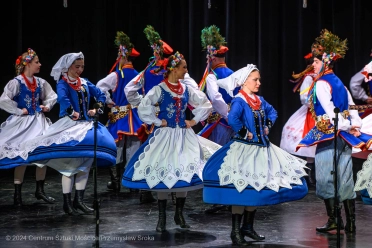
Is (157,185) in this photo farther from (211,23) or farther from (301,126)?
(211,23)

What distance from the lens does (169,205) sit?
274 inches

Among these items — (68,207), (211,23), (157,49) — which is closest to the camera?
(68,207)

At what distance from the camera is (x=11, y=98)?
6.92m

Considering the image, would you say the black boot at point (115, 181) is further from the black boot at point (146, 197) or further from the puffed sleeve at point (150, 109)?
the puffed sleeve at point (150, 109)

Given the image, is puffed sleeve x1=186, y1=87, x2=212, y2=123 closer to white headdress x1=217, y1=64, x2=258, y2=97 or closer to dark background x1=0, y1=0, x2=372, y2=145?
white headdress x1=217, y1=64, x2=258, y2=97

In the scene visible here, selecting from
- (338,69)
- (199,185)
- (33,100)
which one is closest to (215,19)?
(338,69)

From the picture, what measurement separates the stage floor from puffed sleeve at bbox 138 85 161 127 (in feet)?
2.90

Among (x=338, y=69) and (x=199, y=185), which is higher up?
(x=338, y=69)

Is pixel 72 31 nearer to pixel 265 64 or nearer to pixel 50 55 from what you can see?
pixel 50 55

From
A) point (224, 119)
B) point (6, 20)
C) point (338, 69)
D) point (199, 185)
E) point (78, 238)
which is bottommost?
point (78, 238)

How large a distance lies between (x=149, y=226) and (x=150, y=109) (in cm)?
98

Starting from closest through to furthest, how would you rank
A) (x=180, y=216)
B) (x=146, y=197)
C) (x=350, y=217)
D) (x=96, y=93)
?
(x=350, y=217), (x=180, y=216), (x=96, y=93), (x=146, y=197)

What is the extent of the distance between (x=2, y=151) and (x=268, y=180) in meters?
2.91

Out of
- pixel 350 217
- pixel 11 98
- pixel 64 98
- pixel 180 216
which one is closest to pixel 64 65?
pixel 64 98
